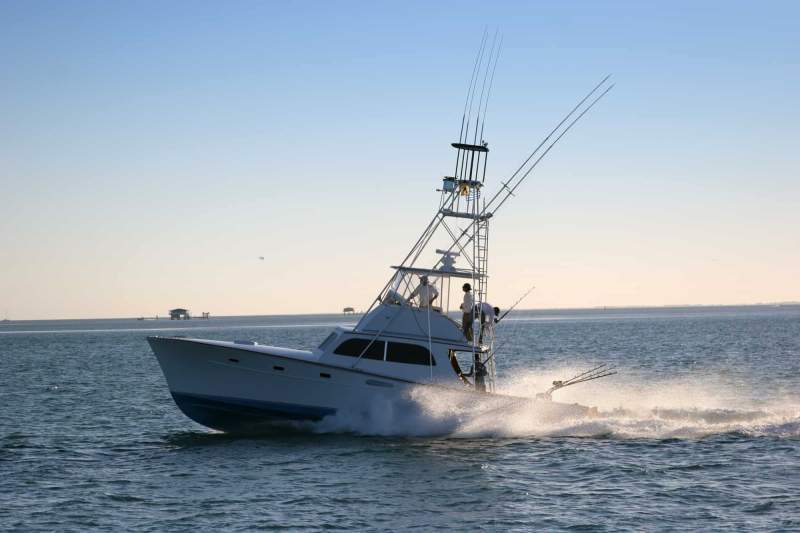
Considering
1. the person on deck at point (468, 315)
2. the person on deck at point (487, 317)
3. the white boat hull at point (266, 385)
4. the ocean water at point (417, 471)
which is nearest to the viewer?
the ocean water at point (417, 471)

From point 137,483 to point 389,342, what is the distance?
24.7ft

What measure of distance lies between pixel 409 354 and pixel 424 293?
66.5 inches

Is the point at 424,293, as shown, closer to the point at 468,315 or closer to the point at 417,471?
the point at 468,315

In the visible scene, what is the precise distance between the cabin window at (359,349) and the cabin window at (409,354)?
0.26 metres

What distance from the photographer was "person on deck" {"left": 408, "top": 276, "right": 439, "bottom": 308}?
81.9 feet

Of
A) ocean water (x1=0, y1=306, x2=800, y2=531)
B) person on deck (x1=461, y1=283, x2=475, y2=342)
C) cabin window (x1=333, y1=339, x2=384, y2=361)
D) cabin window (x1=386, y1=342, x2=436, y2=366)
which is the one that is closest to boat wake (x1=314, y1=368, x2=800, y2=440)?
ocean water (x1=0, y1=306, x2=800, y2=531)

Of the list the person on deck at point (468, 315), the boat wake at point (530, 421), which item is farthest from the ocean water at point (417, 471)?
the person on deck at point (468, 315)

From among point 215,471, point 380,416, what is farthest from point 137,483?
point 380,416

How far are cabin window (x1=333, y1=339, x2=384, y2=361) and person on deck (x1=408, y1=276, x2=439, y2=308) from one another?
1.61m

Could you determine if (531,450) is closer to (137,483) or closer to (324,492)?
(324,492)

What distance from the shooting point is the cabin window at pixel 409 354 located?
24.5m

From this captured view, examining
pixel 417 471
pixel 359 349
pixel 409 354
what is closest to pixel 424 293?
pixel 409 354

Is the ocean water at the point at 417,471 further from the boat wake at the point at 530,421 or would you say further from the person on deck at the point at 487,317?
the person on deck at the point at 487,317

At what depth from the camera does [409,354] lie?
24578 millimetres
